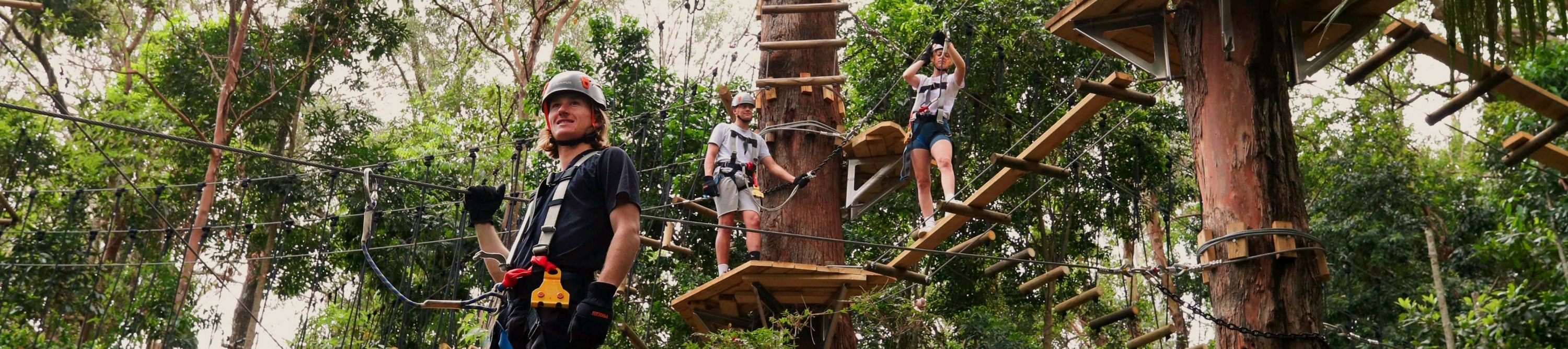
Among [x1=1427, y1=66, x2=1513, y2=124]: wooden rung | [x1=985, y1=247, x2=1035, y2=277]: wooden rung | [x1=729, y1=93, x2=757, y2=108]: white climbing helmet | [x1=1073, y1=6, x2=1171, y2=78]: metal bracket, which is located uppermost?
[x1=729, y1=93, x2=757, y2=108]: white climbing helmet

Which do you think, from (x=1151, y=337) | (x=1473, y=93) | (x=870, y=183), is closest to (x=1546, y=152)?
(x=1473, y=93)

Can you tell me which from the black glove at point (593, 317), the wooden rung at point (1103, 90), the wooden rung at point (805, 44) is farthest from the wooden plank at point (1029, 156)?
the black glove at point (593, 317)

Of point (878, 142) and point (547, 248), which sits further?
point (878, 142)

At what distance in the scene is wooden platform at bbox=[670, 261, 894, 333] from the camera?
17.7 ft

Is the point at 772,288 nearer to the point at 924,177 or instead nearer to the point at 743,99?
the point at 924,177

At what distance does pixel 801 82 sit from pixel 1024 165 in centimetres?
133

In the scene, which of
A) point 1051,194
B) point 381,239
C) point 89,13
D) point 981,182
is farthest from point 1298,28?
point 89,13

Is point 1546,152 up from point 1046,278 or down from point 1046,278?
up

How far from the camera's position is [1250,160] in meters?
4.22

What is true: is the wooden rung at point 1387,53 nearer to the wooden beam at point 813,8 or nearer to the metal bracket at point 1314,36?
the metal bracket at point 1314,36

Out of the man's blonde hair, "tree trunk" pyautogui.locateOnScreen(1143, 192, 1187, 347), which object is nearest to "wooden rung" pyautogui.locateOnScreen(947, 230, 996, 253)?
the man's blonde hair

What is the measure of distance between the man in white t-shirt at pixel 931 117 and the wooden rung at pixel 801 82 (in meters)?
0.46

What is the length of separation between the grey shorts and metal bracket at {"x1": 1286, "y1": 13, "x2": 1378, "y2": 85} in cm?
237

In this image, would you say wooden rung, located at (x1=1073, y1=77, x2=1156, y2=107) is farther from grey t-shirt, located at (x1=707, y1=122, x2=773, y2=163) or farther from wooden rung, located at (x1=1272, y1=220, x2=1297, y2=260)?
grey t-shirt, located at (x1=707, y1=122, x2=773, y2=163)
